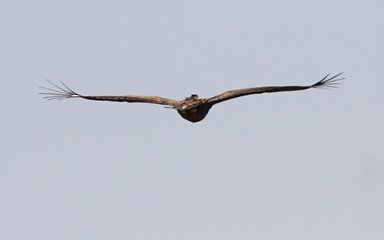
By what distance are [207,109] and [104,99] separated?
4491 millimetres

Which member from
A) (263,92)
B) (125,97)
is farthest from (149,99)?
(263,92)

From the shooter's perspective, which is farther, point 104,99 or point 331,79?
point 104,99

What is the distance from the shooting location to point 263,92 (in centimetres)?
6638

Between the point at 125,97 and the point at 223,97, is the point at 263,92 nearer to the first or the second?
the point at 223,97

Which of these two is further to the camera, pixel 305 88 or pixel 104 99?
pixel 104 99

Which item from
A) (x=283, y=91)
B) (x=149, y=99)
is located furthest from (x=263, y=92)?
(x=149, y=99)

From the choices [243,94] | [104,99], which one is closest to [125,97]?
[104,99]

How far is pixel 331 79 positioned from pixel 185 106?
595cm

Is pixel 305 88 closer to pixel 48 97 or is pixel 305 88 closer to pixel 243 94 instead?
pixel 243 94

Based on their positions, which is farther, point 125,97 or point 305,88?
point 125,97

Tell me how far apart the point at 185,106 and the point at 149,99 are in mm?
2888

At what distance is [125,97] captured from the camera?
70.4m

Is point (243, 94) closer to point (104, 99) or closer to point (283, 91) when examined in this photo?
point (283, 91)

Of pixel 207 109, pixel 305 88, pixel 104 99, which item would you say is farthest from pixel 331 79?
pixel 104 99
